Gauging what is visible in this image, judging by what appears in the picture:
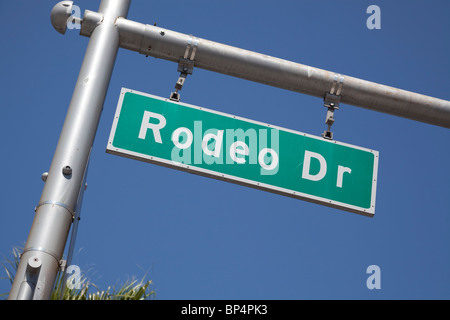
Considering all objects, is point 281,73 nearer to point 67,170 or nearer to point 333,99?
point 333,99

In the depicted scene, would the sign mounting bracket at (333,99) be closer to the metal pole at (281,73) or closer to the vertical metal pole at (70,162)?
the metal pole at (281,73)

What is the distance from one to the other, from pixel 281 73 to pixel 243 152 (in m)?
0.79

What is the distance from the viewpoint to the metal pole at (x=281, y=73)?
17.5 ft

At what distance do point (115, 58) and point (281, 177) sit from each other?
140 centimetres

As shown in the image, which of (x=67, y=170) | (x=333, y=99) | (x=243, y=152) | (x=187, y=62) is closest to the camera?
(x=67, y=170)

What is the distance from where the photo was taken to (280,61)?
218 inches

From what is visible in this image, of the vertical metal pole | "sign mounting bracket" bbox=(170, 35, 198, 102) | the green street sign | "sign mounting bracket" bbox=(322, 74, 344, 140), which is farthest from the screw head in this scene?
"sign mounting bracket" bbox=(322, 74, 344, 140)

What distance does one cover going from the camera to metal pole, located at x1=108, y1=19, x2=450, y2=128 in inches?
210

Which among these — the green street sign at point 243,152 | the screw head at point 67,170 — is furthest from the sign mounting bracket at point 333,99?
the screw head at point 67,170

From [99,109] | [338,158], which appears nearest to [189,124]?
[99,109]

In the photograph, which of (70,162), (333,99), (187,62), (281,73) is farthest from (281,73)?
(70,162)

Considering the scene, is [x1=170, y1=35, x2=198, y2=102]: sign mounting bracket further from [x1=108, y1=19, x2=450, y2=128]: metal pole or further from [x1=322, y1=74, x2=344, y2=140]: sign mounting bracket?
[x1=322, y1=74, x2=344, y2=140]: sign mounting bracket

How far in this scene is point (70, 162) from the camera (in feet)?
14.3

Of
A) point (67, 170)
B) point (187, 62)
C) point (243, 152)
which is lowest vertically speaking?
point (67, 170)
